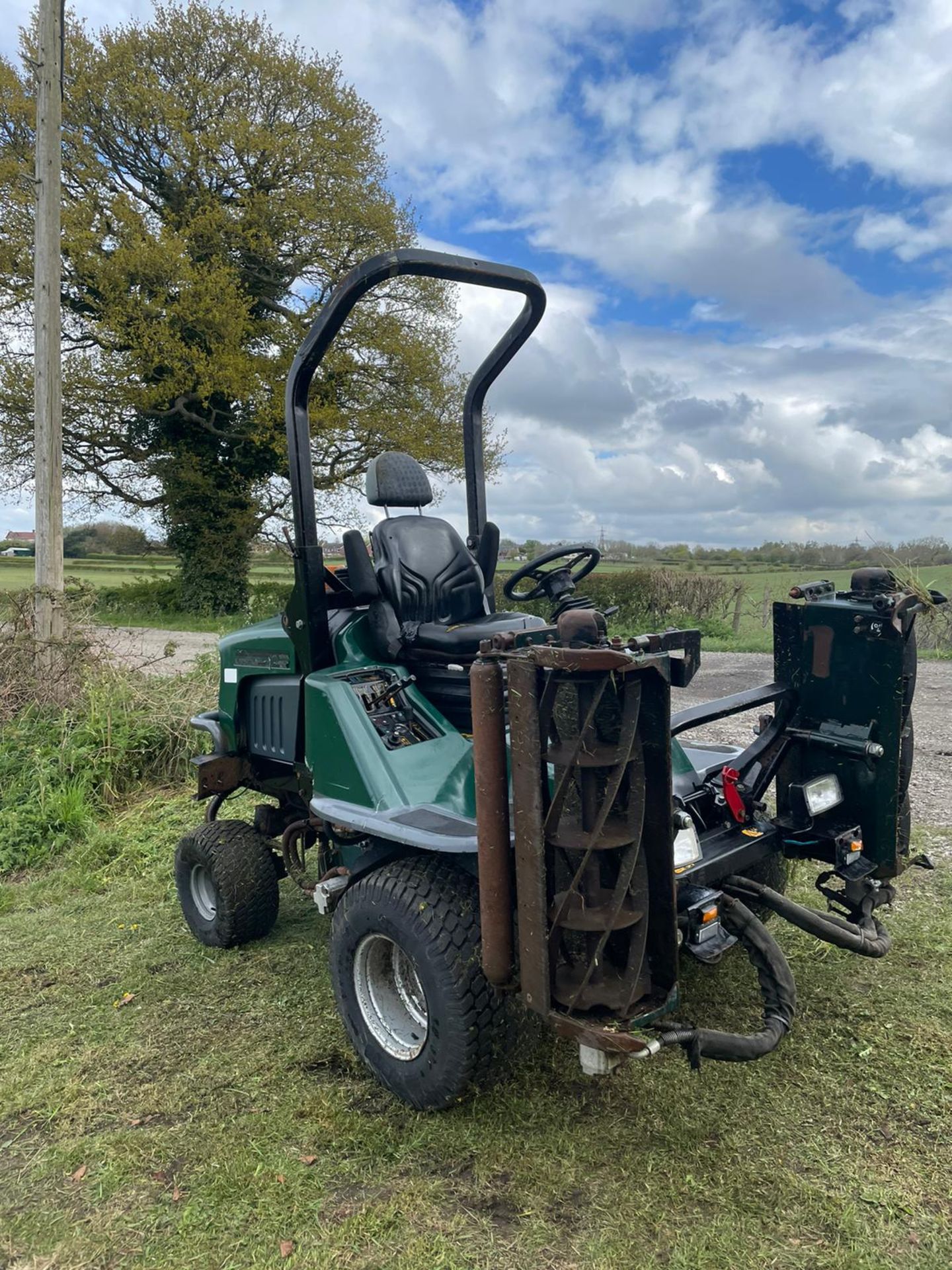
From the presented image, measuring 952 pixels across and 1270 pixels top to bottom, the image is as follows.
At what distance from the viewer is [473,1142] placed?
2627 mm

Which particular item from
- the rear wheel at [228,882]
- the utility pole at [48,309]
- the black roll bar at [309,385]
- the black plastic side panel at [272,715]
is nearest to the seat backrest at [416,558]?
the black roll bar at [309,385]

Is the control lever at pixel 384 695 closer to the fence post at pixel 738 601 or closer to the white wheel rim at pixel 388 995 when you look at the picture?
the white wheel rim at pixel 388 995

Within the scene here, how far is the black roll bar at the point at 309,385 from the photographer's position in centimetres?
327

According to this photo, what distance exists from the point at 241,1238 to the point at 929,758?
6.39 m

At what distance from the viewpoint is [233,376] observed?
1852 centimetres

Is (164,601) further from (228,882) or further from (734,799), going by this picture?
(734,799)

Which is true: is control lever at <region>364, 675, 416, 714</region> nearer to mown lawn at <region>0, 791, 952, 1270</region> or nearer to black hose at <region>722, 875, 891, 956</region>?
mown lawn at <region>0, 791, 952, 1270</region>

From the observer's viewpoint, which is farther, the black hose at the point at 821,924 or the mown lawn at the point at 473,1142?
the black hose at the point at 821,924

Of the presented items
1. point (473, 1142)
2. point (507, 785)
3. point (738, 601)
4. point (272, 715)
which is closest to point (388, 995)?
point (473, 1142)

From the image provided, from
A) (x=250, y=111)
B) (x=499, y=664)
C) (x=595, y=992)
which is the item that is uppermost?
(x=250, y=111)

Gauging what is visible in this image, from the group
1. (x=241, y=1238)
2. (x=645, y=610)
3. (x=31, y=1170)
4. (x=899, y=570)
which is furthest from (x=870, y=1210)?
(x=645, y=610)

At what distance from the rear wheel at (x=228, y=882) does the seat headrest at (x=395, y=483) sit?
63.8 inches

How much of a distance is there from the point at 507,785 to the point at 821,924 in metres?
1.19

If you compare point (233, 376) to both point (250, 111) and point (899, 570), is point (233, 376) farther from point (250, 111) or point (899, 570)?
point (899, 570)
